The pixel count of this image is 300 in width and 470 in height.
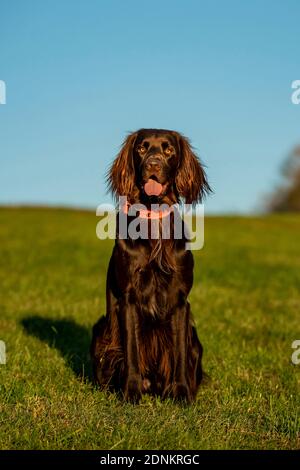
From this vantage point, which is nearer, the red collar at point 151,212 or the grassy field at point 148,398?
the grassy field at point 148,398

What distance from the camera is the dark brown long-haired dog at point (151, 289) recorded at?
5.41 m

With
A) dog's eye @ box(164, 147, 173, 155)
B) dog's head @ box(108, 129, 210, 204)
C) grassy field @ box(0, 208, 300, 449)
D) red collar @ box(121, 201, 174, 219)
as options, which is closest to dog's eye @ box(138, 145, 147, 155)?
dog's head @ box(108, 129, 210, 204)

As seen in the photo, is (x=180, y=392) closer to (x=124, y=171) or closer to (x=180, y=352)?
(x=180, y=352)

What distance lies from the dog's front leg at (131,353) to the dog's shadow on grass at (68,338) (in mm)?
760

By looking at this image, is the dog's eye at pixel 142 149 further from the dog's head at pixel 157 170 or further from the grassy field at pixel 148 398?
the grassy field at pixel 148 398

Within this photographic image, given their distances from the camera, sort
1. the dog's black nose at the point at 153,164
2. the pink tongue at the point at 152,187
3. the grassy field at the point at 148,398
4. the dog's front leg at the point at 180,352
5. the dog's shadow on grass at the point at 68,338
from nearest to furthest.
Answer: the grassy field at the point at 148,398 → the dog's black nose at the point at 153,164 → the pink tongue at the point at 152,187 → the dog's front leg at the point at 180,352 → the dog's shadow on grass at the point at 68,338

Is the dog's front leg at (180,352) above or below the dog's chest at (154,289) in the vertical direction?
below

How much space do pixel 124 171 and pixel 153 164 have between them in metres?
0.39

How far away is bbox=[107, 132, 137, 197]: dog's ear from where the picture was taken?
561cm

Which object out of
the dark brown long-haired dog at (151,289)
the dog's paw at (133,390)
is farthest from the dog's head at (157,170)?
the dog's paw at (133,390)

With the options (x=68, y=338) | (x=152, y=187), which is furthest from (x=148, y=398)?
(x=68, y=338)

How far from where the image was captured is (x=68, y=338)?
8828 mm

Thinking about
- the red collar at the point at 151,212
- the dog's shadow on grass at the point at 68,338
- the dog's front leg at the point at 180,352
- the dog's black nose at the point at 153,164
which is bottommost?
the dog's shadow on grass at the point at 68,338
